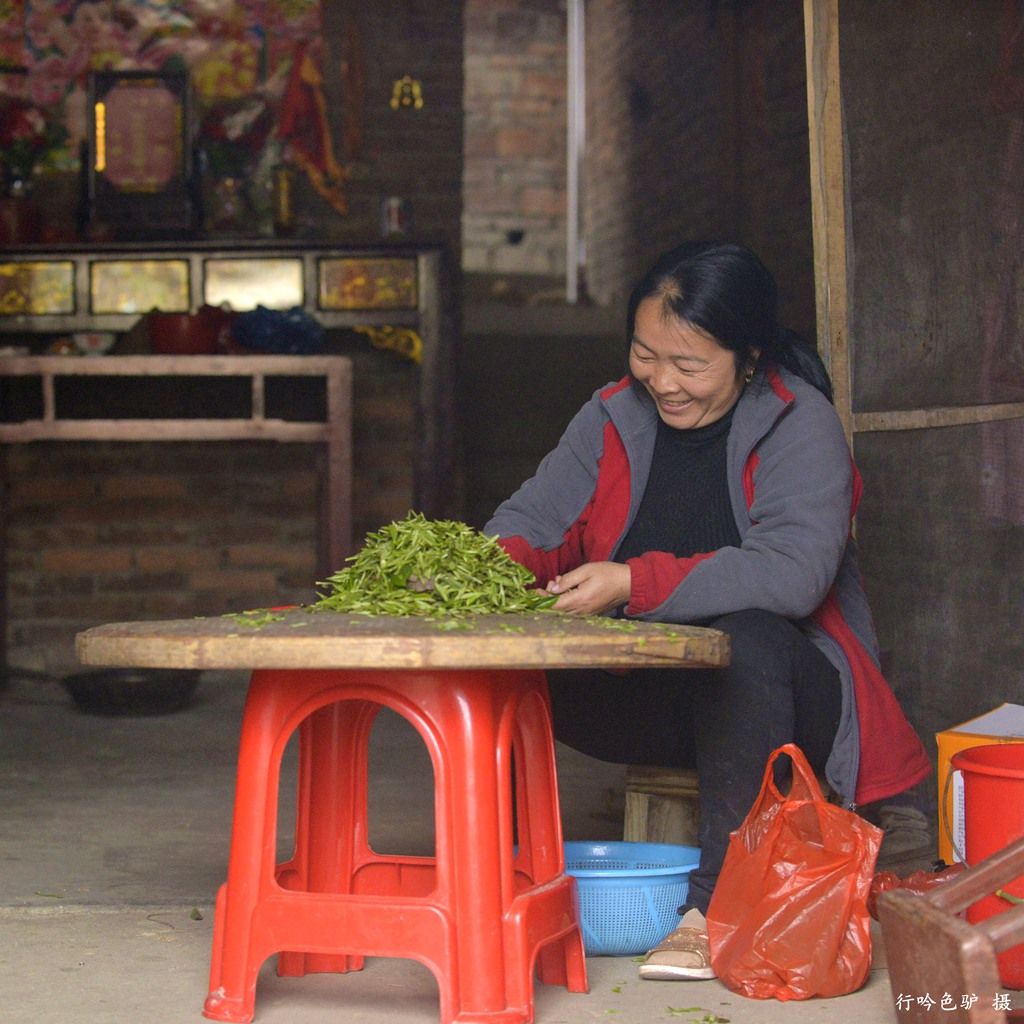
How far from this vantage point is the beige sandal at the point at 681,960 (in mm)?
2059

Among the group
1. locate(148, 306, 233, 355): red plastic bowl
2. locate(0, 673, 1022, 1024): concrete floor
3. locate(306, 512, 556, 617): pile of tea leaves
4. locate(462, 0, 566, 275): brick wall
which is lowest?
locate(0, 673, 1022, 1024): concrete floor

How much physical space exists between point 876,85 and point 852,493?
111 cm

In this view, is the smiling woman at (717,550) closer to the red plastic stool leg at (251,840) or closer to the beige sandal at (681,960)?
the beige sandal at (681,960)

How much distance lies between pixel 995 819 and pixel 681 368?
889mm

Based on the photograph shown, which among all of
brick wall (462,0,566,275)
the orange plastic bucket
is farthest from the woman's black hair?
brick wall (462,0,566,275)

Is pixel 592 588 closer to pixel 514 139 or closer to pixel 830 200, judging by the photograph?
pixel 830 200

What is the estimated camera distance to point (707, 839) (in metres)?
2.12

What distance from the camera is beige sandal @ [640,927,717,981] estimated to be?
2.06m

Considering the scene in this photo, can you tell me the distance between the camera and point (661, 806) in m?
2.46

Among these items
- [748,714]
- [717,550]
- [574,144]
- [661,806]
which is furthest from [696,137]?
[748,714]

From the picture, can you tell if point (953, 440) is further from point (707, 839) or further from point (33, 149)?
point (33, 149)

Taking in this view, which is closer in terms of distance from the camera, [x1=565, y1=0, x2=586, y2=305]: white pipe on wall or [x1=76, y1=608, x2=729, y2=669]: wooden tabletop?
[x1=76, y1=608, x2=729, y2=669]: wooden tabletop

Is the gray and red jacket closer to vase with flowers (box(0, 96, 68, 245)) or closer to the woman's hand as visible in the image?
the woman's hand

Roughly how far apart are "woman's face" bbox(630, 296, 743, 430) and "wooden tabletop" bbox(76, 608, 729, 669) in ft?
2.06
